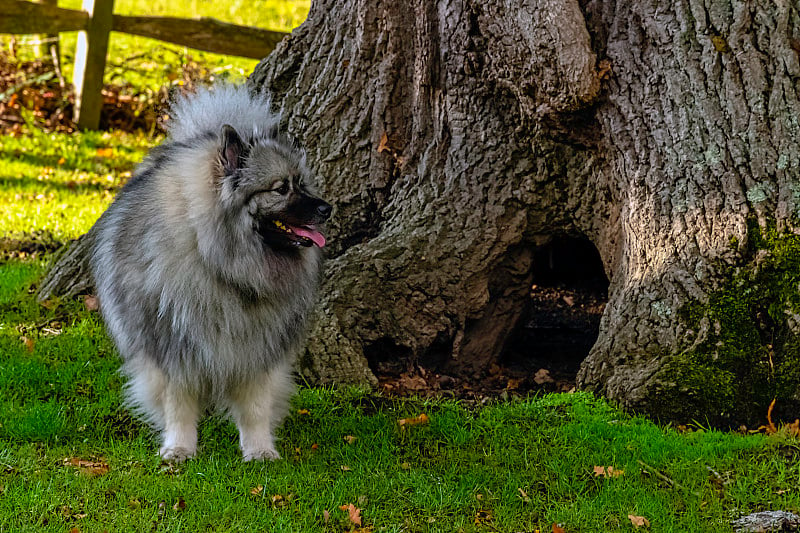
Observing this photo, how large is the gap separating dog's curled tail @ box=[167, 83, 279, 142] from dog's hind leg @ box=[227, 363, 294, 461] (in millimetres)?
1215

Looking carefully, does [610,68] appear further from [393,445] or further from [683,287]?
[393,445]

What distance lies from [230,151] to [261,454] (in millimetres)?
1512

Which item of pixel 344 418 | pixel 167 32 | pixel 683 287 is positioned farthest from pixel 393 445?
pixel 167 32

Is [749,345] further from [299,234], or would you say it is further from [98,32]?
[98,32]

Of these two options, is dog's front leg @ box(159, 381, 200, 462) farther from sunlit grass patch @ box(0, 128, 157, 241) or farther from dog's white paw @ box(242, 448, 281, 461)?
sunlit grass patch @ box(0, 128, 157, 241)

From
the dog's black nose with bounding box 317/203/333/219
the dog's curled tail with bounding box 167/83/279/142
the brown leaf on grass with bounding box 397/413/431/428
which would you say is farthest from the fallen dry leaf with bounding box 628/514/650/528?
the dog's curled tail with bounding box 167/83/279/142

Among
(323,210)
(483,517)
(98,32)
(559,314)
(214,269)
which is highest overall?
(98,32)

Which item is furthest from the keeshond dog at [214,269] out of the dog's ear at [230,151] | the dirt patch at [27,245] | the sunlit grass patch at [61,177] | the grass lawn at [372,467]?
the sunlit grass patch at [61,177]

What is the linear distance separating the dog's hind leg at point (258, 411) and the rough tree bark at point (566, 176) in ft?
2.07

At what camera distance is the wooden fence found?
9000 millimetres

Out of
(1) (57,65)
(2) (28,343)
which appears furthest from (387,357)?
(1) (57,65)

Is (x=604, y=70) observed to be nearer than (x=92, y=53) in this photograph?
Yes

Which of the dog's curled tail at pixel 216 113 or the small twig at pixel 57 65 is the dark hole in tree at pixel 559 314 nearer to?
the dog's curled tail at pixel 216 113

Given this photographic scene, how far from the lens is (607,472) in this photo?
4160mm
